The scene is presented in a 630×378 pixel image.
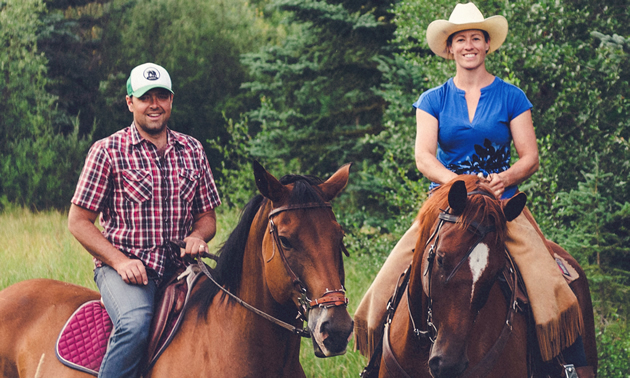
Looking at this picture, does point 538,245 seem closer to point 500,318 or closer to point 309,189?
point 500,318

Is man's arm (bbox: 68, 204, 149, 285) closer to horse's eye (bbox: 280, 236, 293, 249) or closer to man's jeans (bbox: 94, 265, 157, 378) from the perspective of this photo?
man's jeans (bbox: 94, 265, 157, 378)

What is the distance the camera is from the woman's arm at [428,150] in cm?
335

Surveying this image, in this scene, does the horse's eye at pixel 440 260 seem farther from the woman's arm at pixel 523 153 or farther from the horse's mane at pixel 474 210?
the woman's arm at pixel 523 153

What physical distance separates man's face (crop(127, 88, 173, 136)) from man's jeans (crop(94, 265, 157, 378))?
2.99 ft

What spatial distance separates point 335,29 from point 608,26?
665 cm

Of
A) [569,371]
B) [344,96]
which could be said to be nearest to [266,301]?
[569,371]

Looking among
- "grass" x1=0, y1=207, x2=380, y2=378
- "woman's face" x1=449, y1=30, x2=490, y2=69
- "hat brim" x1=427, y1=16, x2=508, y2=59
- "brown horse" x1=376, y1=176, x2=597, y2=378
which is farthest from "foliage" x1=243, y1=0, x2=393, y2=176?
"brown horse" x1=376, y1=176, x2=597, y2=378

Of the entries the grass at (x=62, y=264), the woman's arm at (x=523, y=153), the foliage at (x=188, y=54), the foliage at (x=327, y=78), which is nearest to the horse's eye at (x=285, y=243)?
the woman's arm at (x=523, y=153)

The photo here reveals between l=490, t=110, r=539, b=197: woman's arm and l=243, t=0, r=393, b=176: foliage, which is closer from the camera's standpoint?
l=490, t=110, r=539, b=197: woman's arm

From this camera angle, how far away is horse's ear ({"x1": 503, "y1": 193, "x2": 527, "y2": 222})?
260 cm

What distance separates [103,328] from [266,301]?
1051 millimetres

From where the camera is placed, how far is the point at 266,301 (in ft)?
9.95

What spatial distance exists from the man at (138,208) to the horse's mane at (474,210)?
1363 mm

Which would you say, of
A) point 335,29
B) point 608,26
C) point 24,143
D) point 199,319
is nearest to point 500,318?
point 199,319
